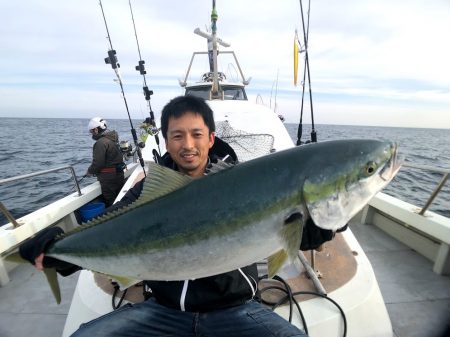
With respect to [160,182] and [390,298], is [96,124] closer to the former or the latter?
[160,182]

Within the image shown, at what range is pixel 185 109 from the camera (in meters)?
2.58

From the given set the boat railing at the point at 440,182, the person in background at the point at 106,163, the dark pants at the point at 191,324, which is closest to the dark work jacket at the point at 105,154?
the person in background at the point at 106,163

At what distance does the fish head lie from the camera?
66.4 inches

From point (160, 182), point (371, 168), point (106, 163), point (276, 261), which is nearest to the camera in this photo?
point (371, 168)

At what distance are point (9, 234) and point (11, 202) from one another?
7148 millimetres

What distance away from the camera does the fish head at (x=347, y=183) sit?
1686mm

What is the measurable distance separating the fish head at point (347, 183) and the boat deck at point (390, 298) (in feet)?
9.39

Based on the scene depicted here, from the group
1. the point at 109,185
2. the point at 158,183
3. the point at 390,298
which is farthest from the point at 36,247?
the point at 109,185

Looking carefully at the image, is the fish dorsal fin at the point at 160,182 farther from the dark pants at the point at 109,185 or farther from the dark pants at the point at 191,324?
the dark pants at the point at 109,185

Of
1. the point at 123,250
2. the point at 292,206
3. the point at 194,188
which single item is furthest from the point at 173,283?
the point at 292,206

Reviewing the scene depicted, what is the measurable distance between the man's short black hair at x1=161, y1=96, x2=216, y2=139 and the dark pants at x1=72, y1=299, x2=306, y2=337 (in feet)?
5.38

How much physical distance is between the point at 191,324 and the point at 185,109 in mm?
1871

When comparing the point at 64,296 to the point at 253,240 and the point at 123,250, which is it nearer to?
the point at 123,250

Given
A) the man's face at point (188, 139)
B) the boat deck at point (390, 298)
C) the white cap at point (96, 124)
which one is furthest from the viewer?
the white cap at point (96, 124)
